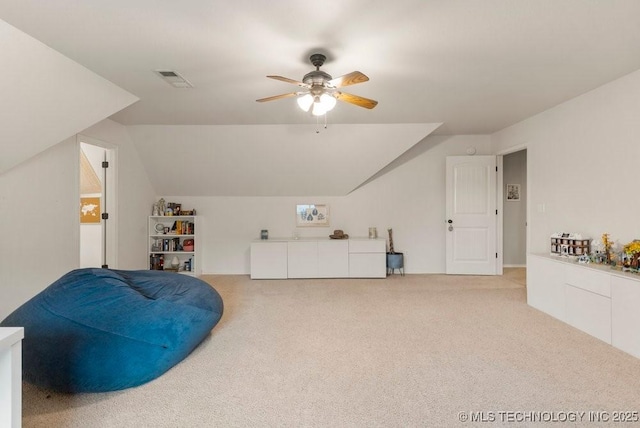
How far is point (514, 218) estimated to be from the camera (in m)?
5.83

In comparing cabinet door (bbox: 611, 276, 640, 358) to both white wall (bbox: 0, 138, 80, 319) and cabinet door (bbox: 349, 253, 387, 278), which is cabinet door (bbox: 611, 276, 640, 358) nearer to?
cabinet door (bbox: 349, 253, 387, 278)

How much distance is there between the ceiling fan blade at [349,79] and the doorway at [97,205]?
3.36m

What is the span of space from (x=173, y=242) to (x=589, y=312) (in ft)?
18.6

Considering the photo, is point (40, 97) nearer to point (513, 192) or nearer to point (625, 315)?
point (625, 315)

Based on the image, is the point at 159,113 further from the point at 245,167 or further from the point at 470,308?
the point at 470,308

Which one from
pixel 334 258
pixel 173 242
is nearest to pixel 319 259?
pixel 334 258

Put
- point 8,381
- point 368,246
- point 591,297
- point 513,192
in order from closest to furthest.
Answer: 1. point 8,381
2. point 591,297
3. point 368,246
4. point 513,192

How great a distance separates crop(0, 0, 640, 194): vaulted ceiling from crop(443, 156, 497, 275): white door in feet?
5.20

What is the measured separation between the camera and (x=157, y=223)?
537 cm

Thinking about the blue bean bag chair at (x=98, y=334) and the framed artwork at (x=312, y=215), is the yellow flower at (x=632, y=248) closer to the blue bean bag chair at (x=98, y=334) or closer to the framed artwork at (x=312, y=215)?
the blue bean bag chair at (x=98, y=334)

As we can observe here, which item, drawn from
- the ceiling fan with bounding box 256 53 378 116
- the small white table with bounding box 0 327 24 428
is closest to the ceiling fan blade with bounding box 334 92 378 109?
the ceiling fan with bounding box 256 53 378 116

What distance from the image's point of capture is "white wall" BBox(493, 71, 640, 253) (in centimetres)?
288

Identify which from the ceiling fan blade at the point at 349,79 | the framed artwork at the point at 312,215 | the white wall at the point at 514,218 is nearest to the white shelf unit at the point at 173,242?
the framed artwork at the point at 312,215

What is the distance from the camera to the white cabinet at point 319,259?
5055 mm
